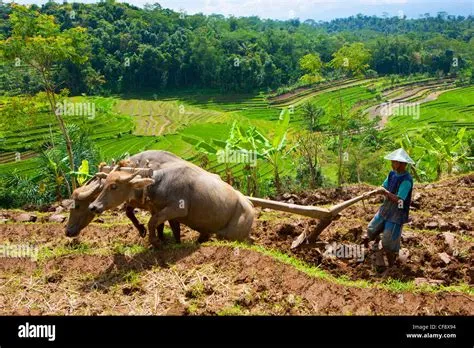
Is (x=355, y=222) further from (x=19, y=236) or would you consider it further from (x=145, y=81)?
(x=145, y=81)

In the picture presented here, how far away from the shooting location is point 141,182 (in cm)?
700

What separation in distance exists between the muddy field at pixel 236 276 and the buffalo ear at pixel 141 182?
1076mm

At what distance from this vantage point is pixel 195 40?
71.2 meters

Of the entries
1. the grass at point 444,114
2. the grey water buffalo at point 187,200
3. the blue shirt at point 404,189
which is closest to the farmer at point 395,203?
the blue shirt at point 404,189

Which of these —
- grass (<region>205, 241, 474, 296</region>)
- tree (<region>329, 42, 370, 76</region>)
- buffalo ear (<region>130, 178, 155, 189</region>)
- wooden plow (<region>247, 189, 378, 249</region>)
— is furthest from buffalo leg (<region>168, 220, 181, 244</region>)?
tree (<region>329, 42, 370, 76</region>)

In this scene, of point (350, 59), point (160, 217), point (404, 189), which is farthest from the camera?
point (350, 59)

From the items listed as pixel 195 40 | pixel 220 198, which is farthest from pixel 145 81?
pixel 220 198

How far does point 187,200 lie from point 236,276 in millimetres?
1577

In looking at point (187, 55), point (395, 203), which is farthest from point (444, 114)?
point (395, 203)

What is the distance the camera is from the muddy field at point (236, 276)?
605 cm

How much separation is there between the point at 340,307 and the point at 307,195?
800 centimetres

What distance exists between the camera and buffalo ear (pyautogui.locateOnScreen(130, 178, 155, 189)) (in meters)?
6.97

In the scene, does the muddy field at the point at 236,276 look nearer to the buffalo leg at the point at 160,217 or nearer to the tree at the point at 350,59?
the buffalo leg at the point at 160,217

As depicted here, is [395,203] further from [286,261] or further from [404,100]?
[404,100]
